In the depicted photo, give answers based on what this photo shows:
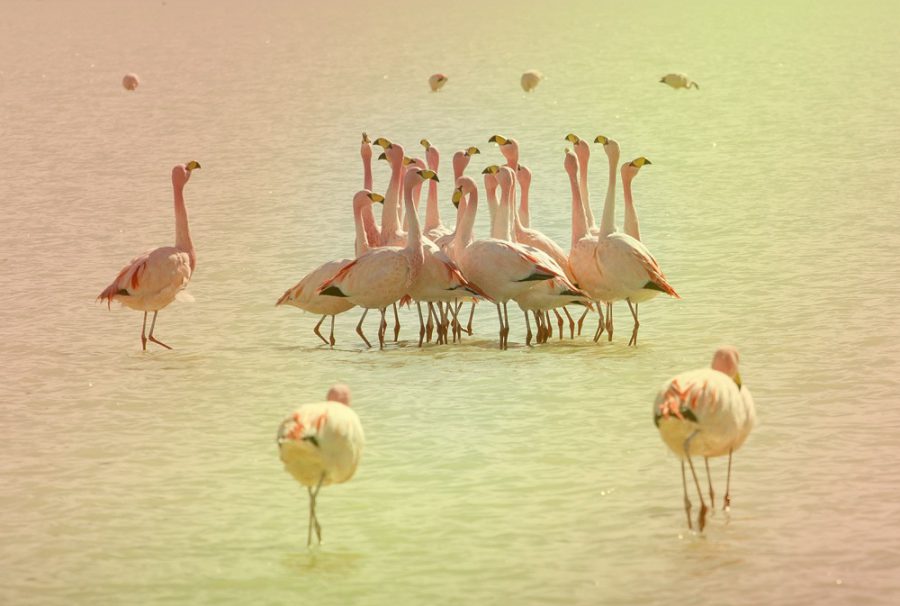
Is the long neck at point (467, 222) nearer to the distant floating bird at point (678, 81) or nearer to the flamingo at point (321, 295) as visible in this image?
the flamingo at point (321, 295)

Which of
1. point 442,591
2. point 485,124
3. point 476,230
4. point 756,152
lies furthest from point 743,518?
point 485,124

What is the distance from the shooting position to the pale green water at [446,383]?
6.89 metres

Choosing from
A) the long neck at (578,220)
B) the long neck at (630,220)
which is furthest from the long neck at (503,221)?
the long neck at (630,220)

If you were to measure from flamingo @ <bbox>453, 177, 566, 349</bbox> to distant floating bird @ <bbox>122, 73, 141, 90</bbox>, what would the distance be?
1987 centimetres

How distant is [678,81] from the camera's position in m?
27.0

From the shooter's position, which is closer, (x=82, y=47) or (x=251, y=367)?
A: (x=251, y=367)

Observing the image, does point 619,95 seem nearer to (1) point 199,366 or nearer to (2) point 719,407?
(1) point 199,366

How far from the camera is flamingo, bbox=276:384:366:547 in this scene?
661cm

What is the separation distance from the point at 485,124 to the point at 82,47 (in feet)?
60.4

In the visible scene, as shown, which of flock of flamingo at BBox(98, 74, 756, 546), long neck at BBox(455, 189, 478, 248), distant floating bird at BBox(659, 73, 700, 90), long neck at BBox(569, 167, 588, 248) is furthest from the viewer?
distant floating bird at BBox(659, 73, 700, 90)

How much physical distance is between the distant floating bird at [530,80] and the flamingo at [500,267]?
1647 cm

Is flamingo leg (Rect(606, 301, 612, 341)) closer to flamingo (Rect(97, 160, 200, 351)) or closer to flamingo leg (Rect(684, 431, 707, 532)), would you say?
flamingo (Rect(97, 160, 200, 351))

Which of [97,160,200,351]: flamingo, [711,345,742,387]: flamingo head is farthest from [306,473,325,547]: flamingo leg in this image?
[97,160,200,351]: flamingo

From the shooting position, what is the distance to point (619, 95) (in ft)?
89.2
